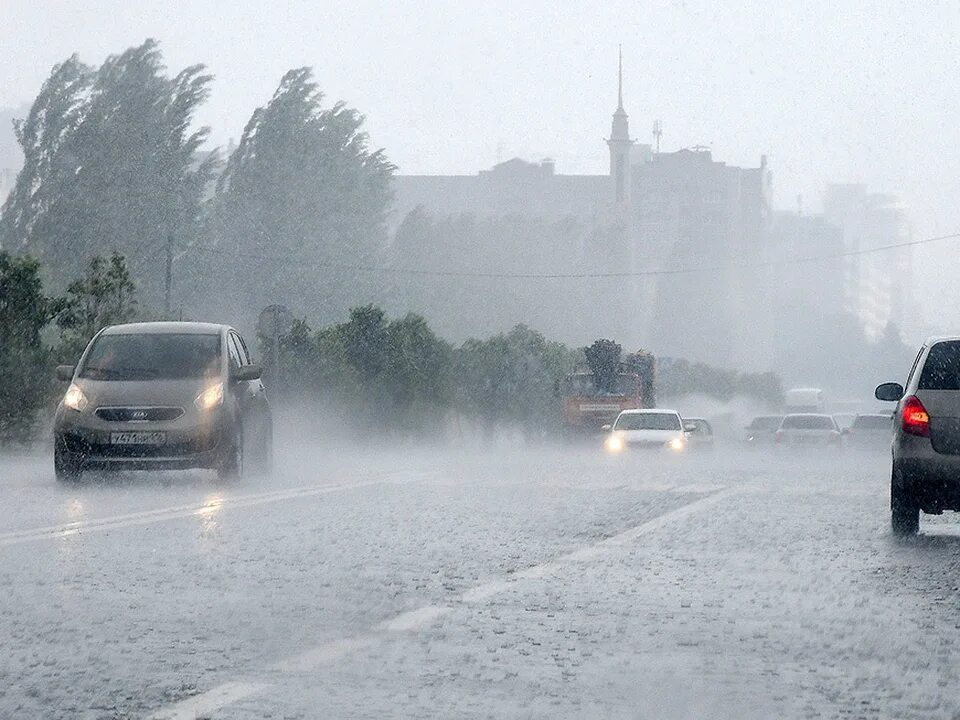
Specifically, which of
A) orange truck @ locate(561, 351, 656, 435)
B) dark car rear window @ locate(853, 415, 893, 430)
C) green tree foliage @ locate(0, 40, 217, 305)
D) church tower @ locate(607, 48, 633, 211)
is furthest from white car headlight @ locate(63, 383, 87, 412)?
church tower @ locate(607, 48, 633, 211)

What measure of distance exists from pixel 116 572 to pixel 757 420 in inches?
1859

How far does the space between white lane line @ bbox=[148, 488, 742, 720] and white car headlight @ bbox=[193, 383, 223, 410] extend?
6339 mm

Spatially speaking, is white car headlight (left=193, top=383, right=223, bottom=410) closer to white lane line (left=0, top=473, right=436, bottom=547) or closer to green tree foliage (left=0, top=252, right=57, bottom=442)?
white lane line (left=0, top=473, right=436, bottom=547)

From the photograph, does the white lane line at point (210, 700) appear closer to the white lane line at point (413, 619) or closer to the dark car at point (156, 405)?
the white lane line at point (413, 619)

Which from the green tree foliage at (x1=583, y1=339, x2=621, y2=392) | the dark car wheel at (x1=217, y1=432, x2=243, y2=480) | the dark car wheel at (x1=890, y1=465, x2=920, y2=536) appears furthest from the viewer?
the green tree foliage at (x1=583, y1=339, x2=621, y2=392)

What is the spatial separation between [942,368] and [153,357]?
9.52 m

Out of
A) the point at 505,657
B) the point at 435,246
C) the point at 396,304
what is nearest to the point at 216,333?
the point at 505,657

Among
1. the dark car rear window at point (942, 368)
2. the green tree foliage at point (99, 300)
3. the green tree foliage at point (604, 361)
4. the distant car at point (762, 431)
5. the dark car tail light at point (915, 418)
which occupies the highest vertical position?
the green tree foliage at point (99, 300)

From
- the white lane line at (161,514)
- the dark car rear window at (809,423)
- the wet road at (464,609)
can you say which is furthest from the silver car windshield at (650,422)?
the wet road at (464,609)

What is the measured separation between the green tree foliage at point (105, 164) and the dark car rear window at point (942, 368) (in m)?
59.1

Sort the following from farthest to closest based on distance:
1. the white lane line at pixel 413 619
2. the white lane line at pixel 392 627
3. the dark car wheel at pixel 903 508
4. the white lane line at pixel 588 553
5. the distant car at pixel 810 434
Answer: the distant car at pixel 810 434, the dark car wheel at pixel 903 508, the white lane line at pixel 588 553, the white lane line at pixel 413 619, the white lane line at pixel 392 627

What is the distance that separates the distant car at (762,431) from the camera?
180ft

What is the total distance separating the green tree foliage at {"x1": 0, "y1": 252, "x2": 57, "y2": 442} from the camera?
3188 centimetres

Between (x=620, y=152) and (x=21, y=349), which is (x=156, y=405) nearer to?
(x=21, y=349)
